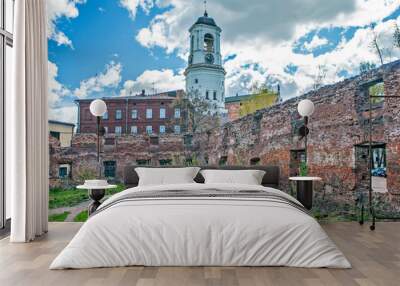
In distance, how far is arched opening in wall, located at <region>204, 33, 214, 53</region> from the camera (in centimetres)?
628

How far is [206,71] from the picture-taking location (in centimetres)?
631

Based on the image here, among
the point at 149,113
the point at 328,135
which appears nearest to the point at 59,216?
the point at 149,113

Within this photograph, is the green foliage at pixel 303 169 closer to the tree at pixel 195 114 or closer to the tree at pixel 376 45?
the tree at pixel 195 114

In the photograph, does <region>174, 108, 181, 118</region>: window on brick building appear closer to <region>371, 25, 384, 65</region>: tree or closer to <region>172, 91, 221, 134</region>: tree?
<region>172, 91, 221, 134</region>: tree

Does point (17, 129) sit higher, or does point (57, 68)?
point (57, 68)

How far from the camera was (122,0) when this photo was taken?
6141 mm

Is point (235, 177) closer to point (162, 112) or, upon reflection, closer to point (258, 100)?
point (258, 100)

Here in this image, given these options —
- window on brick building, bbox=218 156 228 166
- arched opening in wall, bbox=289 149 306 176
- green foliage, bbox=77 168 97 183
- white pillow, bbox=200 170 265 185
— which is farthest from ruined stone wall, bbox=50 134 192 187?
arched opening in wall, bbox=289 149 306 176

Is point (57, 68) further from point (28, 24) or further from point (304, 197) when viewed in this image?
point (304, 197)

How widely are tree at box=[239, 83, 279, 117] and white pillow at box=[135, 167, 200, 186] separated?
141 cm

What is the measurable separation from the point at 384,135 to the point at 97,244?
13.7ft

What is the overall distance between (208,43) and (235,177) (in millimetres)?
2274

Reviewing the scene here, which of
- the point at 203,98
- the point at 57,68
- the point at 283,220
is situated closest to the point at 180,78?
the point at 203,98

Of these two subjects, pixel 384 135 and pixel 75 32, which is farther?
pixel 75 32
